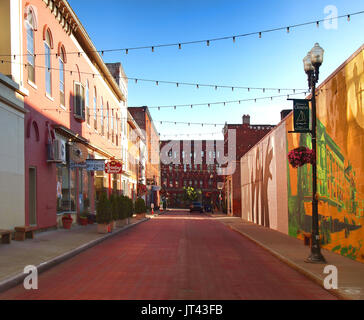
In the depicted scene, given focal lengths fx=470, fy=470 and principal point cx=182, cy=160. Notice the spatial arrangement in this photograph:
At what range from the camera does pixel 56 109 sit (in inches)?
907

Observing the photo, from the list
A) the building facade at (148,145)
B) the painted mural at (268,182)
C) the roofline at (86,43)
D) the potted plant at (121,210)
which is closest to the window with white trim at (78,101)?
the roofline at (86,43)

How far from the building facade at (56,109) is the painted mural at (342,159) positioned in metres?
11.4

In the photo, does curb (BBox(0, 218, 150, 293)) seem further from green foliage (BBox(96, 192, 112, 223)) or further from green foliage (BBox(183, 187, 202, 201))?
green foliage (BBox(183, 187, 202, 201))

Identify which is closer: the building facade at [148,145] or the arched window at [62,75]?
the arched window at [62,75]

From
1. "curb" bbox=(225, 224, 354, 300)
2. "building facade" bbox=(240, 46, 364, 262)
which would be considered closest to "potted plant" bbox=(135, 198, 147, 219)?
"building facade" bbox=(240, 46, 364, 262)

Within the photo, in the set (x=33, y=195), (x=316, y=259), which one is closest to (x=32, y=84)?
(x=33, y=195)

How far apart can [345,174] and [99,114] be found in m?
24.7

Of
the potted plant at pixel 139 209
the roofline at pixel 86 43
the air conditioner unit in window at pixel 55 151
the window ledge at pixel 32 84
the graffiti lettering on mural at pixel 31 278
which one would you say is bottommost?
the potted plant at pixel 139 209

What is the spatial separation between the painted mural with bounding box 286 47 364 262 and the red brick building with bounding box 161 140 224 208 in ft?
272

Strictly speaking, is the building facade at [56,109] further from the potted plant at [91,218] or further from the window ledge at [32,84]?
the potted plant at [91,218]

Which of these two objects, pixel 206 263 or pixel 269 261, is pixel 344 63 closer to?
pixel 269 261

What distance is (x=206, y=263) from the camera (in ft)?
42.3

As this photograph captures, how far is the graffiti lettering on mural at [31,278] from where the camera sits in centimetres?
953
